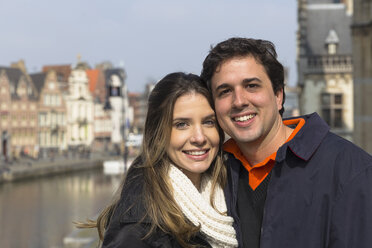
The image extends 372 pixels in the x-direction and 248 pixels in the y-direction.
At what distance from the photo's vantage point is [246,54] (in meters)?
2.86

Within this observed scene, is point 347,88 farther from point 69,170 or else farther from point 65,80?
point 65,80

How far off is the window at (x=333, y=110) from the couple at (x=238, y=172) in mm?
23738

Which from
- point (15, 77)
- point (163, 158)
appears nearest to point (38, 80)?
point (15, 77)

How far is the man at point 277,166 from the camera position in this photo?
2.40 m

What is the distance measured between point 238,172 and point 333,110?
2406cm

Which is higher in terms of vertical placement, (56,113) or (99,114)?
(56,113)

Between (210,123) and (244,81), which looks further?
(210,123)

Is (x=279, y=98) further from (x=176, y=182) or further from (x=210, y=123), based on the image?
(x=176, y=182)

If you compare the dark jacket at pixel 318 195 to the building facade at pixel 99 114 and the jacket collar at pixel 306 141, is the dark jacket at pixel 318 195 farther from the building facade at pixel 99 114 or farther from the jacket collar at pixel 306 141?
the building facade at pixel 99 114

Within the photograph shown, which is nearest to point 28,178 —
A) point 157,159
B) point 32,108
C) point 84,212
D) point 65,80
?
point 84,212

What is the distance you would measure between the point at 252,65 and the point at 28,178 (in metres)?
36.7

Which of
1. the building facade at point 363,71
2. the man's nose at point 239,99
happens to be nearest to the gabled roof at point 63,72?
the building facade at point 363,71

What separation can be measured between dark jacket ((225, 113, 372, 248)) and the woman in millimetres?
436

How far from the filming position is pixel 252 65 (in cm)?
285
